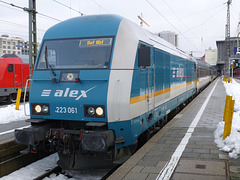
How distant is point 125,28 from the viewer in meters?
5.46

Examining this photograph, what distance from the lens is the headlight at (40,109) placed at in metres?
5.35

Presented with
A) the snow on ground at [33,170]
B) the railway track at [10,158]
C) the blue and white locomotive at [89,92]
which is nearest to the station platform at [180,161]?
the blue and white locomotive at [89,92]

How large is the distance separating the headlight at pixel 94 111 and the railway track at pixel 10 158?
235cm

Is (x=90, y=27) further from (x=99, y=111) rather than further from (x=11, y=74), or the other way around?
(x=11, y=74)

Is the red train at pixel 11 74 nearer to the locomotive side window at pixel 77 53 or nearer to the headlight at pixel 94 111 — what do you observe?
the locomotive side window at pixel 77 53

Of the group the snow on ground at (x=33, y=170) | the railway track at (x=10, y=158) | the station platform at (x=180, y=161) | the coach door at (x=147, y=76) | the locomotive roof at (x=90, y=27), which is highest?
the locomotive roof at (x=90, y=27)

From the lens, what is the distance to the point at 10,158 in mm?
6258

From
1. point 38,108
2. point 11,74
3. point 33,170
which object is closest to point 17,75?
point 11,74

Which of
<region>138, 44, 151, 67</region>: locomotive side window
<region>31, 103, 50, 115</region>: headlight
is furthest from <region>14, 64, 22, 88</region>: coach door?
<region>138, 44, 151, 67</region>: locomotive side window

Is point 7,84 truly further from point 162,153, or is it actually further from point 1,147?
point 162,153

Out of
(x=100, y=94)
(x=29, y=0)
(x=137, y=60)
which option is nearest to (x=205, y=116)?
(x=137, y=60)

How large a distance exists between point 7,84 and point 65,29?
12378 millimetres

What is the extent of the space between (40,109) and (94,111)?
117cm

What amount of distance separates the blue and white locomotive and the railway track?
1.17 metres
